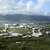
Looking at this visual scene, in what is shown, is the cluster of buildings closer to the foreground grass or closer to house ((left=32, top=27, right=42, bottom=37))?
house ((left=32, top=27, right=42, bottom=37))

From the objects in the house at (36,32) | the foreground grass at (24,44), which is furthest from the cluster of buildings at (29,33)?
the foreground grass at (24,44)

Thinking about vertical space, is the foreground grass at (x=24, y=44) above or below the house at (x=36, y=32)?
below

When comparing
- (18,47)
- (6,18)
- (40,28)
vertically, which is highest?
(6,18)

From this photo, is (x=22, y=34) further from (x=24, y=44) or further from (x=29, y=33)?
(x=24, y=44)

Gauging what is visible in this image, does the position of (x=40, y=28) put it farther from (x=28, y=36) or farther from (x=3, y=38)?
(x=3, y=38)

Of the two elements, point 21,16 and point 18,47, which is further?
point 21,16

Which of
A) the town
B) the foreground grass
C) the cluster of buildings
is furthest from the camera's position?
the cluster of buildings

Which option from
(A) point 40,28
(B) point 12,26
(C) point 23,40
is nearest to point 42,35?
(A) point 40,28

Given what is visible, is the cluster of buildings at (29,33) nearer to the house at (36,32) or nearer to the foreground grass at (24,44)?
the house at (36,32)

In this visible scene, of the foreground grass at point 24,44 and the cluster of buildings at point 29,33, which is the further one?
the cluster of buildings at point 29,33

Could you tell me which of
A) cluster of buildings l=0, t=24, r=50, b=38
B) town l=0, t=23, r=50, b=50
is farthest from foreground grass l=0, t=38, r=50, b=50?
cluster of buildings l=0, t=24, r=50, b=38

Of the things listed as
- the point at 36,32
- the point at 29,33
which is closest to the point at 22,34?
the point at 29,33
